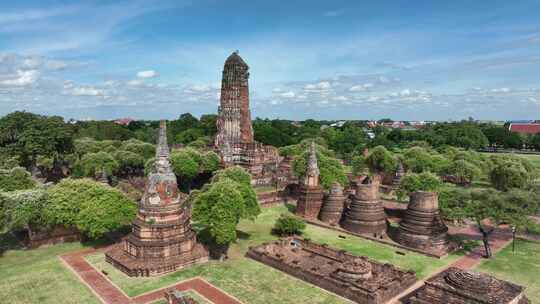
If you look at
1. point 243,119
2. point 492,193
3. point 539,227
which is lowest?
point 539,227

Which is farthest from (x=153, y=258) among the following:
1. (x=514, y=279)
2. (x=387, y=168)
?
(x=387, y=168)

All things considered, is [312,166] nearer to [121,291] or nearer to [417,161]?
[417,161]

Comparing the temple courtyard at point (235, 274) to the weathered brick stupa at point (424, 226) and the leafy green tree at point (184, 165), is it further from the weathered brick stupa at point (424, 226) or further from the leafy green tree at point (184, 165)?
the leafy green tree at point (184, 165)

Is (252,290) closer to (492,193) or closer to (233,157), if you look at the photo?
(492,193)

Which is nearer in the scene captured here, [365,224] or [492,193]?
[492,193]

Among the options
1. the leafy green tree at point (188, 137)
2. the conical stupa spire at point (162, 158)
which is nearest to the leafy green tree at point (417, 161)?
the conical stupa spire at point (162, 158)

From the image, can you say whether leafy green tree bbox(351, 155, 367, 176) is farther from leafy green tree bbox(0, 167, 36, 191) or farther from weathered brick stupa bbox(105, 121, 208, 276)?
leafy green tree bbox(0, 167, 36, 191)

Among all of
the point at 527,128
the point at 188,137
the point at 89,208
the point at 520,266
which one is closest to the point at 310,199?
the point at 520,266
